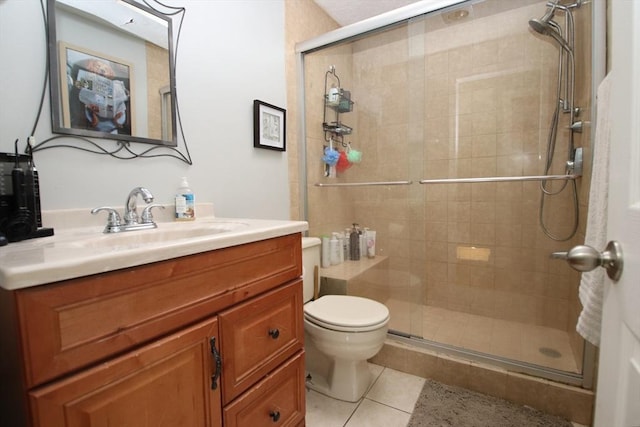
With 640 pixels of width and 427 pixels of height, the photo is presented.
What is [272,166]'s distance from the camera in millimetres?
1798

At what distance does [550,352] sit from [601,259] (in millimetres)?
1590

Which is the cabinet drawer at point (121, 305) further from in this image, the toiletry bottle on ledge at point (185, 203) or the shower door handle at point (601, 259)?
the shower door handle at point (601, 259)

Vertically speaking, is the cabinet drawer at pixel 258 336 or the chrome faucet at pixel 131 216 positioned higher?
the chrome faucet at pixel 131 216

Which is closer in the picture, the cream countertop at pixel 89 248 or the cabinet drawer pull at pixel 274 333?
the cream countertop at pixel 89 248

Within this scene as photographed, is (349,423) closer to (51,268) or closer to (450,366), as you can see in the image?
(450,366)

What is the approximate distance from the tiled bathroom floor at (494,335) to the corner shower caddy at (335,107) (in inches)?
50.1

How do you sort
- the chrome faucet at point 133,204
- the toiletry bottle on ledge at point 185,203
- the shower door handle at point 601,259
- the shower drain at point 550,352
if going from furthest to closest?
the shower drain at point 550,352, the toiletry bottle on ledge at point 185,203, the chrome faucet at point 133,204, the shower door handle at point 601,259

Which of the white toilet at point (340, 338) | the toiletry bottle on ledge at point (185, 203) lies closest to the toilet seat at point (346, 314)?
the white toilet at point (340, 338)

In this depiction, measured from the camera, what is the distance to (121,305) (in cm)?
57

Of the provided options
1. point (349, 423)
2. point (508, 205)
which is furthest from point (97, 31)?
point (508, 205)

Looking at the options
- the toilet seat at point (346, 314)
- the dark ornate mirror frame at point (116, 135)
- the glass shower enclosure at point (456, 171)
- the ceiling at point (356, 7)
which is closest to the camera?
the dark ornate mirror frame at point (116, 135)

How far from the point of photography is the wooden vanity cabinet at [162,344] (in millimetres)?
483

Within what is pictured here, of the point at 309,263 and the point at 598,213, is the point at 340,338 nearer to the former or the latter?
the point at 309,263

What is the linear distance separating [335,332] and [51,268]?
1.10 meters
